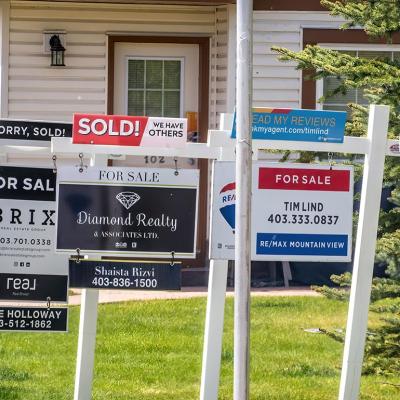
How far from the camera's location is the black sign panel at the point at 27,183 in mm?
6367

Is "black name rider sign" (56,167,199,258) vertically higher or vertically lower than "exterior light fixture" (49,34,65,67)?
lower

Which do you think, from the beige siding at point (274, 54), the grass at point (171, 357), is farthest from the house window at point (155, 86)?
the grass at point (171, 357)

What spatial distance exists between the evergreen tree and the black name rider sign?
1483 mm

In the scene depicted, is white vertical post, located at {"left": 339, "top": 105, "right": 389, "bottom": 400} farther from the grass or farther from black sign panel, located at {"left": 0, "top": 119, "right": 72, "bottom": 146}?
black sign panel, located at {"left": 0, "top": 119, "right": 72, "bottom": 146}

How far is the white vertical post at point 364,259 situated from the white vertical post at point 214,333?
78 centimetres

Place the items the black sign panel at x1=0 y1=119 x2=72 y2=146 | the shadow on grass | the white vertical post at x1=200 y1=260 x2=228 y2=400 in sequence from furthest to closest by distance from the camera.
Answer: the shadow on grass, the black sign panel at x1=0 y1=119 x2=72 y2=146, the white vertical post at x1=200 y1=260 x2=228 y2=400

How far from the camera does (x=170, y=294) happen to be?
12102 mm

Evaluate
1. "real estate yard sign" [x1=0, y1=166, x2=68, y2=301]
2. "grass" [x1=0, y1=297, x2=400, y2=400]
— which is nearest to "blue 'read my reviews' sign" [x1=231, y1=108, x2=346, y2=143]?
"real estate yard sign" [x1=0, y1=166, x2=68, y2=301]

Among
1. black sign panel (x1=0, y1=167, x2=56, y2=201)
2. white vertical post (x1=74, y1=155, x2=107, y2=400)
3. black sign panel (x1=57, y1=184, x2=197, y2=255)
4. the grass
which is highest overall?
black sign panel (x1=0, y1=167, x2=56, y2=201)

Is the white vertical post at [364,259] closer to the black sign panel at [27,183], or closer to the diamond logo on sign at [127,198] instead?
the diamond logo on sign at [127,198]

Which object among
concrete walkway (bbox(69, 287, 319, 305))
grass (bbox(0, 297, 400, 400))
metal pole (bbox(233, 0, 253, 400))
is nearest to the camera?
metal pole (bbox(233, 0, 253, 400))

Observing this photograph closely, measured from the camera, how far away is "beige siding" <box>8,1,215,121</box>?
13555 millimetres

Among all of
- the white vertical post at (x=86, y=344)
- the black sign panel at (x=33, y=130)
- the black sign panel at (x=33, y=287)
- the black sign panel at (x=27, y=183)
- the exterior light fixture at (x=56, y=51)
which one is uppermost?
Result: the exterior light fixture at (x=56, y=51)

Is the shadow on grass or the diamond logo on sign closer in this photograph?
the diamond logo on sign
